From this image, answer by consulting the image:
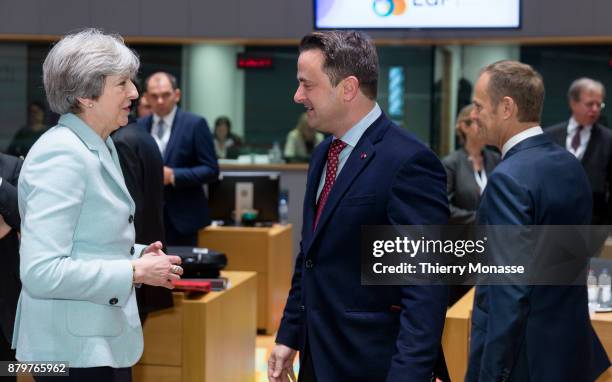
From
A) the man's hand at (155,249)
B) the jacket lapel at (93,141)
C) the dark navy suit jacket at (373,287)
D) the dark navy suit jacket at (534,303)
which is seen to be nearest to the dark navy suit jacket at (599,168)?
the dark navy suit jacket at (534,303)

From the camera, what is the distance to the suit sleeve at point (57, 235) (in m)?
2.10

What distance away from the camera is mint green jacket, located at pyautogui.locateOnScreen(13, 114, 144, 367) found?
2.11 meters

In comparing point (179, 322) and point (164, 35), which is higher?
point (164, 35)

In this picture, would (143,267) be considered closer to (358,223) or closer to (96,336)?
(96,336)

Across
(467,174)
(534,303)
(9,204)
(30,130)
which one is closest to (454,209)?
(467,174)

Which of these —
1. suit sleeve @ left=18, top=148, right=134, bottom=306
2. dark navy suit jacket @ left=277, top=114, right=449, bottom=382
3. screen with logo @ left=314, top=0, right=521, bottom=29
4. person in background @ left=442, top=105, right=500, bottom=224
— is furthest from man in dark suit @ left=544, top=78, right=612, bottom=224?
suit sleeve @ left=18, top=148, right=134, bottom=306

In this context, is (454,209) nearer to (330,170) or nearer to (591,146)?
(591,146)

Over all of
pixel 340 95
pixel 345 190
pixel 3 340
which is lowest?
pixel 3 340

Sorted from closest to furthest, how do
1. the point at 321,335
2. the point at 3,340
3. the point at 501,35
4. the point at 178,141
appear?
1. the point at 321,335
2. the point at 3,340
3. the point at 178,141
4. the point at 501,35

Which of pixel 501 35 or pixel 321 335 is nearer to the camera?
pixel 321 335

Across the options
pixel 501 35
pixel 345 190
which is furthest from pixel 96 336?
pixel 501 35

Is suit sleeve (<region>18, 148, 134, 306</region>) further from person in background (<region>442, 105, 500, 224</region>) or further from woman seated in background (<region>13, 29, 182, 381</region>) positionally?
person in background (<region>442, 105, 500, 224</region>)

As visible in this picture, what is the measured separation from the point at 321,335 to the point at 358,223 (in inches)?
12.1

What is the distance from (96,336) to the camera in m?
2.24
